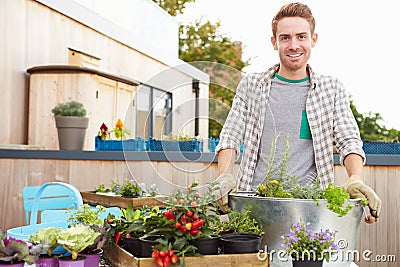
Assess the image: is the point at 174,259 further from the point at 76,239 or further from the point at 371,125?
the point at 371,125

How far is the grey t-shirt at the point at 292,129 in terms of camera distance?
5.80 feet

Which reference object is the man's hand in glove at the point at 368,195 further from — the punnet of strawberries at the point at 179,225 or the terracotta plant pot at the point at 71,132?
the terracotta plant pot at the point at 71,132

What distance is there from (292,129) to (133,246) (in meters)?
0.69

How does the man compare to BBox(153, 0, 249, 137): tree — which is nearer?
the man

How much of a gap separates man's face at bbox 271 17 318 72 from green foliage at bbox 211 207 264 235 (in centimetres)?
53

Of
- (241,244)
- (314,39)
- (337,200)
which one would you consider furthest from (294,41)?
(241,244)

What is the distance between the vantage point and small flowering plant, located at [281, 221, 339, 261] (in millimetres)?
1284

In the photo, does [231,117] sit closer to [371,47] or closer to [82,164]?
[82,164]

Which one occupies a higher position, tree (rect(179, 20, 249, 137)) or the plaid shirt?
tree (rect(179, 20, 249, 137))

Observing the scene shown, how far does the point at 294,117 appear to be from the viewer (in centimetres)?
178

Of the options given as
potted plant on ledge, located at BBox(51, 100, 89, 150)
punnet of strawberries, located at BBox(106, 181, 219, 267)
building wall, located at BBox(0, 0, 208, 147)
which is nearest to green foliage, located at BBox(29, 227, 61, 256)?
punnet of strawberries, located at BBox(106, 181, 219, 267)

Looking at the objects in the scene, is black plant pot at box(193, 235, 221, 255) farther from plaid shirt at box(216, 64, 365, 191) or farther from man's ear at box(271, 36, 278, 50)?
man's ear at box(271, 36, 278, 50)

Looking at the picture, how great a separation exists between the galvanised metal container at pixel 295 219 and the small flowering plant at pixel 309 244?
1.6 inches

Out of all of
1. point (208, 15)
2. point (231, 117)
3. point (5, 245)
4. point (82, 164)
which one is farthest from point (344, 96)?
point (208, 15)
